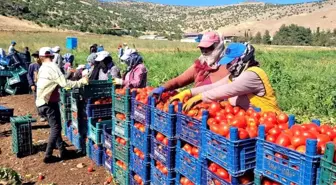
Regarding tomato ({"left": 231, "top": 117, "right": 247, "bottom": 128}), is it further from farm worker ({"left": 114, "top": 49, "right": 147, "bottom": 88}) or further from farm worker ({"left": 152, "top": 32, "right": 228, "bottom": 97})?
farm worker ({"left": 114, "top": 49, "right": 147, "bottom": 88})

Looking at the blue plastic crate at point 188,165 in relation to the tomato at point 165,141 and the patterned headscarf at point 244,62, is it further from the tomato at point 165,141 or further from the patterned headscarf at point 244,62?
the patterned headscarf at point 244,62

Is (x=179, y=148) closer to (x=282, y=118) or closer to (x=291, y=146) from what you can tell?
(x=282, y=118)

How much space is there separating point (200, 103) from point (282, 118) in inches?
37.0

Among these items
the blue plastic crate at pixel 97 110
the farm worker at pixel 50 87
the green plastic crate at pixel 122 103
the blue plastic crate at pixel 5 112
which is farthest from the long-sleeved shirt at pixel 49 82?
the blue plastic crate at pixel 5 112

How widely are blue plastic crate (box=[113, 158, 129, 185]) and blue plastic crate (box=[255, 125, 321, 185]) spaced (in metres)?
2.72

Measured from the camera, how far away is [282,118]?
321 centimetres

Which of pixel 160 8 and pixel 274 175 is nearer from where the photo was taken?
pixel 274 175

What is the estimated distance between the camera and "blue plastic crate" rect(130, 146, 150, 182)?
4.58 m

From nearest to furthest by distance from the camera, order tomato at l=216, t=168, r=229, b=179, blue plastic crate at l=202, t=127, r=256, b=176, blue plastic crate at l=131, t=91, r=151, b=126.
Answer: blue plastic crate at l=202, t=127, r=256, b=176
tomato at l=216, t=168, r=229, b=179
blue plastic crate at l=131, t=91, r=151, b=126

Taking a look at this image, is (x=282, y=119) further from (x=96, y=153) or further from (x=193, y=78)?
(x=96, y=153)

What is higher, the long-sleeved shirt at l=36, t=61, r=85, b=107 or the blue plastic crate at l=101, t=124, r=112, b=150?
the long-sleeved shirt at l=36, t=61, r=85, b=107

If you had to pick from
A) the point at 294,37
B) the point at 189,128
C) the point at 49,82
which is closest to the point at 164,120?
the point at 189,128

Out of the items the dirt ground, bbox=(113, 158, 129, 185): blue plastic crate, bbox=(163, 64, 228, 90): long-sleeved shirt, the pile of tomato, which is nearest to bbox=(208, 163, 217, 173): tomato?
the pile of tomato

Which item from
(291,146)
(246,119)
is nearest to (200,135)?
(246,119)
